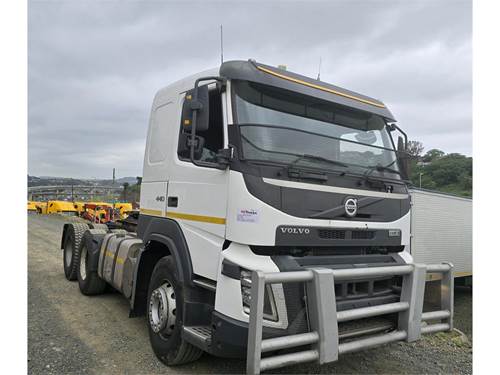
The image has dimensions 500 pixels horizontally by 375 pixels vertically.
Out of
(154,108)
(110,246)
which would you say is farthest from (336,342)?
(110,246)

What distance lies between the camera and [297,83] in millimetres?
3725

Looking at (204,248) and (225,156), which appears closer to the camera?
(225,156)

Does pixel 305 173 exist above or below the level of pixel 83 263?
above

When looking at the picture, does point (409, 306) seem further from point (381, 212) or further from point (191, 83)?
point (191, 83)

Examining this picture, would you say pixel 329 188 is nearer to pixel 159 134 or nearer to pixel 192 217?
pixel 192 217

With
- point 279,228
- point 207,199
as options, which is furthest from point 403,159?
point 207,199

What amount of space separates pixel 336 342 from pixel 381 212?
4.73 feet

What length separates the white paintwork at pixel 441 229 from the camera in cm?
748

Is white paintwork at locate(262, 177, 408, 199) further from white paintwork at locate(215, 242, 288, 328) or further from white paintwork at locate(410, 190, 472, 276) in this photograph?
white paintwork at locate(410, 190, 472, 276)

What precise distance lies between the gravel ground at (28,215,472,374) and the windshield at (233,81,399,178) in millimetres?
1988

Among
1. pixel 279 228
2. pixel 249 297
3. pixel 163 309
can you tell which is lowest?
pixel 163 309

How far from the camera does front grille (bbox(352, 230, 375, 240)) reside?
12.1ft

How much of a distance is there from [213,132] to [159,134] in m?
1.19

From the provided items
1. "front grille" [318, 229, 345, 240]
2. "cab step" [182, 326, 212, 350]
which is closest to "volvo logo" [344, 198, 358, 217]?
"front grille" [318, 229, 345, 240]
